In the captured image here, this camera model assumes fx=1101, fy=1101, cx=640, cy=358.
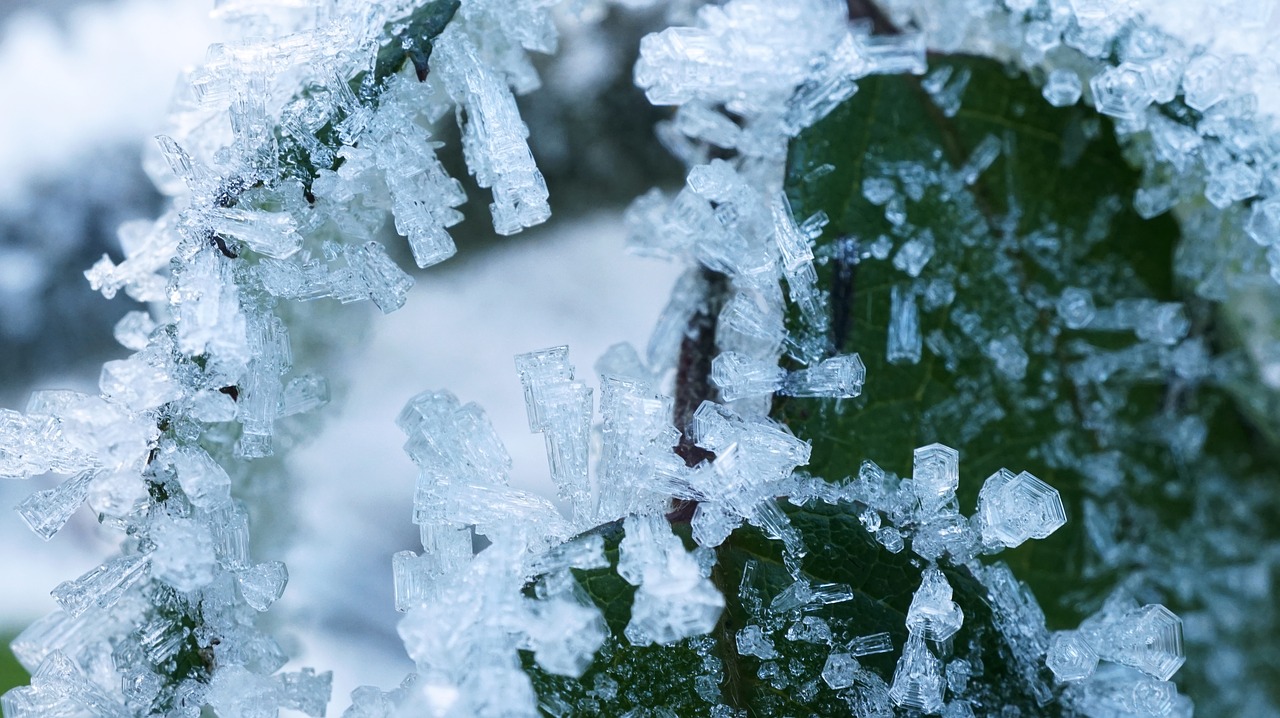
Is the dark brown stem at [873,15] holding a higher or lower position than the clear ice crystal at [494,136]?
lower

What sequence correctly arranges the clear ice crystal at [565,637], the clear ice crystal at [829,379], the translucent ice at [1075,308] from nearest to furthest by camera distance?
1. the clear ice crystal at [565,637]
2. the clear ice crystal at [829,379]
3. the translucent ice at [1075,308]

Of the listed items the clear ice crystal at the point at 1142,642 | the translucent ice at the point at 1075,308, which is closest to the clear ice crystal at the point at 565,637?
the clear ice crystal at the point at 1142,642

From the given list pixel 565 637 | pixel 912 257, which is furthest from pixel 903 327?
pixel 565 637

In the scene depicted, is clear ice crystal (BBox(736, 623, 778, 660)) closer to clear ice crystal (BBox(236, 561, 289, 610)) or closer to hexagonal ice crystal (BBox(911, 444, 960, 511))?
hexagonal ice crystal (BBox(911, 444, 960, 511))

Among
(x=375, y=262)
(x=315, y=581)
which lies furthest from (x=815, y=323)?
→ (x=315, y=581)

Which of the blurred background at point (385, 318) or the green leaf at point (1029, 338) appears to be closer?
the green leaf at point (1029, 338)

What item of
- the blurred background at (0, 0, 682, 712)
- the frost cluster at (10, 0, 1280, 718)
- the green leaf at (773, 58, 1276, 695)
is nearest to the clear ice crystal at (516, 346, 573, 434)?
the frost cluster at (10, 0, 1280, 718)

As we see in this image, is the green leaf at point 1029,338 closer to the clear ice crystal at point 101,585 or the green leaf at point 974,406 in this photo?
the green leaf at point 974,406
